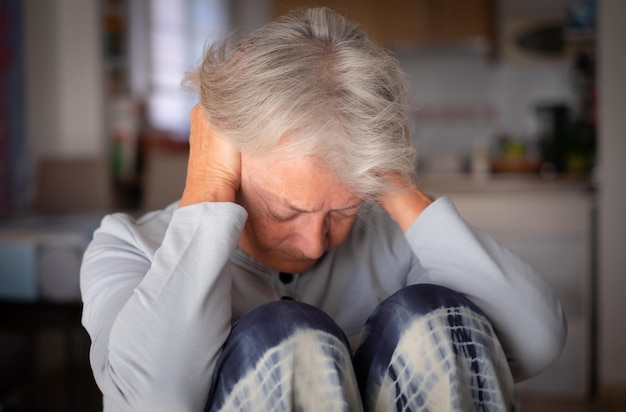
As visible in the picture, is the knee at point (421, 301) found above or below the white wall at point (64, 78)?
below

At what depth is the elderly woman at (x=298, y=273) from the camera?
793 mm

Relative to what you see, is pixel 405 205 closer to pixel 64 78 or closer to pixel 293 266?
pixel 293 266

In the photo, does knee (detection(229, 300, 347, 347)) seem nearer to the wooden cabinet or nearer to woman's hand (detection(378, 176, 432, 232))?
woman's hand (detection(378, 176, 432, 232))

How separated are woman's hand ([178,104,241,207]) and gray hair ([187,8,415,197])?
0.02 meters

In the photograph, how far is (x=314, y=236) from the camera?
93 cm

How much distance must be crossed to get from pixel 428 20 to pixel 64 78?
232 cm

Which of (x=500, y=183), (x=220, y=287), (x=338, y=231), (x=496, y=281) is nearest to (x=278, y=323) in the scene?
(x=220, y=287)

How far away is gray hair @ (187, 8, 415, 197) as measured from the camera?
0.86m

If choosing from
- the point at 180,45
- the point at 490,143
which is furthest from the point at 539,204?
the point at 180,45

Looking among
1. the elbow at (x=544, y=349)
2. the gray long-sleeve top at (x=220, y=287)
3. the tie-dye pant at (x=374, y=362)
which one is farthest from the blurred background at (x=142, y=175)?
the elbow at (x=544, y=349)

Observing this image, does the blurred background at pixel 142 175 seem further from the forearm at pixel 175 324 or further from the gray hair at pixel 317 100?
the gray hair at pixel 317 100

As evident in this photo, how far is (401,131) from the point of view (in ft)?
3.05

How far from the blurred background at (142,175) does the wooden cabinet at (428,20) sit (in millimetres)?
29

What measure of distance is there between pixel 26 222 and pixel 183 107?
2078 mm
